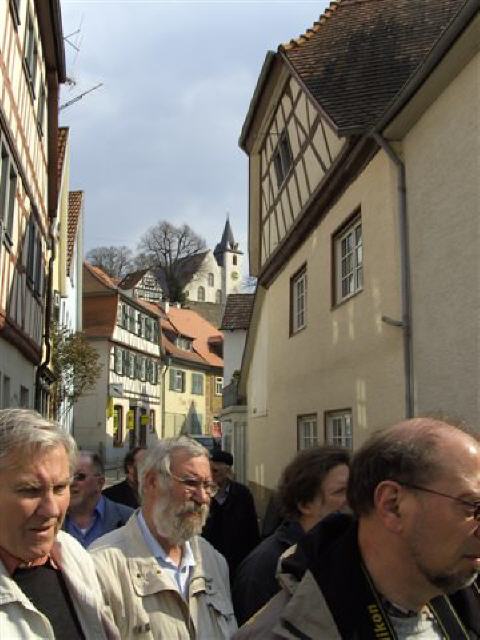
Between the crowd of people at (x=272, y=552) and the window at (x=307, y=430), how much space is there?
Answer: 29.5ft

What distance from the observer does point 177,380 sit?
5109 cm

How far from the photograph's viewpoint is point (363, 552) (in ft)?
6.21

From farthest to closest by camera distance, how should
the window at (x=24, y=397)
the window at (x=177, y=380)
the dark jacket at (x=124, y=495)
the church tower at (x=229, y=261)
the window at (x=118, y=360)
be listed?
1. the church tower at (x=229, y=261)
2. the window at (x=177, y=380)
3. the window at (x=118, y=360)
4. the window at (x=24, y=397)
5. the dark jacket at (x=124, y=495)

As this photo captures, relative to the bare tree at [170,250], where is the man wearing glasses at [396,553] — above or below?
below

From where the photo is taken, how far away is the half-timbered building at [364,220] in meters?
7.37

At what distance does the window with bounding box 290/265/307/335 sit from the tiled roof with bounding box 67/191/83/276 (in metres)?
14.4

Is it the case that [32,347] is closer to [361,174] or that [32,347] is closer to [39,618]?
[361,174]

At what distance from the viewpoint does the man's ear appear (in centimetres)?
183

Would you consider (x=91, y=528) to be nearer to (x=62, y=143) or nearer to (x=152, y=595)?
(x=152, y=595)

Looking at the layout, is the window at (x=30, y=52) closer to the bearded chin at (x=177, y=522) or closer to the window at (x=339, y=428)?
the window at (x=339, y=428)

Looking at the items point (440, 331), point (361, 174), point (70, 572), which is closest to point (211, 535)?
point (440, 331)

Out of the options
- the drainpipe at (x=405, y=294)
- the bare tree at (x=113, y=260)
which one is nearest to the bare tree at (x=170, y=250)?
the bare tree at (x=113, y=260)

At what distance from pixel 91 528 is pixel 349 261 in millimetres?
6755

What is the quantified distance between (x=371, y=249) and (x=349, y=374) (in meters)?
1.85
